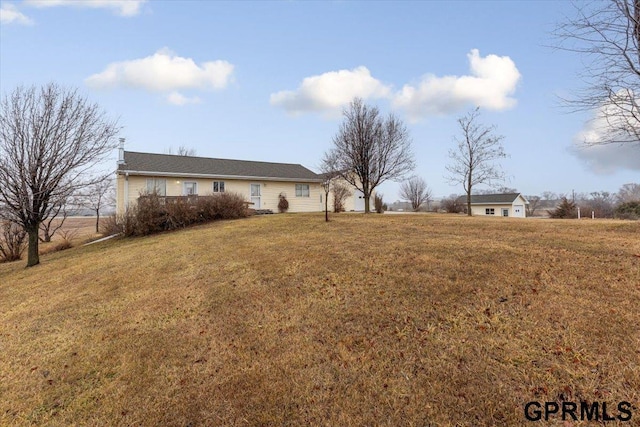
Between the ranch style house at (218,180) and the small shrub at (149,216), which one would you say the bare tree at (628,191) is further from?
the small shrub at (149,216)

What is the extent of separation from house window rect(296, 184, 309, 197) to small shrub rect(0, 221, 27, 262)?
16579 mm

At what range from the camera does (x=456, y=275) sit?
509cm

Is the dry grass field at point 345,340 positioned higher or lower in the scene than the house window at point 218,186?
lower

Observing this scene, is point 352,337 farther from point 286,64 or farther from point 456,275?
point 286,64

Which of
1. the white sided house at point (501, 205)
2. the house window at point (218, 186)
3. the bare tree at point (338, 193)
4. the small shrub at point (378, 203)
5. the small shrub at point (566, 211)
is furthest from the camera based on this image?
the white sided house at point (501, 205)

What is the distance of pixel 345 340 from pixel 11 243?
68.7ft

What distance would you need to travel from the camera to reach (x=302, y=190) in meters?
24.6

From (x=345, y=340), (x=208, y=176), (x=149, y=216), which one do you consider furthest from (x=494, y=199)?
(x=345, y=340)

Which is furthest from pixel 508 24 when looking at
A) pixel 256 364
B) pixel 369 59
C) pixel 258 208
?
pixel 258 208

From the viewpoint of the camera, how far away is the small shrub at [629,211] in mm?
24812

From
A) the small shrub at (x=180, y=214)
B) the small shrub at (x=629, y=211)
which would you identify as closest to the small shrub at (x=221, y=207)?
the small shrub at (x=180, y=214)

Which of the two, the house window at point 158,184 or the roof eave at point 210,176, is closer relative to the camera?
the roof eave at point 210,176

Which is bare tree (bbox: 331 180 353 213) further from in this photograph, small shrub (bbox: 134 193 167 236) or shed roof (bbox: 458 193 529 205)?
shed roof (bbox: 458 193 529 205)

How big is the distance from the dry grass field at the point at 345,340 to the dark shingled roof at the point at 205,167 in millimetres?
13786
